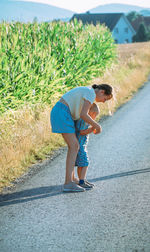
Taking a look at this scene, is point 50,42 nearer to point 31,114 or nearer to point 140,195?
point 31,114

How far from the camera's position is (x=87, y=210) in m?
4.92

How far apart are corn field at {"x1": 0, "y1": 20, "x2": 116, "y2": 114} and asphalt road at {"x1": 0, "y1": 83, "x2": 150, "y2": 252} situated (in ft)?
7.82

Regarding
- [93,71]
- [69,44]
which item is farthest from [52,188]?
[93,71]

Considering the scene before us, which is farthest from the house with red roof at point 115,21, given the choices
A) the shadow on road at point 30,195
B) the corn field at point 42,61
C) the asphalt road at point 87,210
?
the shadow on road at point 30,195

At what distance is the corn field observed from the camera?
9.34m

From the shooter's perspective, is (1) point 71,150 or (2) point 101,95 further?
(1) point 71,150

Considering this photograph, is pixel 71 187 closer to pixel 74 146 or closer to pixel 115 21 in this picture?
pixel 74 146

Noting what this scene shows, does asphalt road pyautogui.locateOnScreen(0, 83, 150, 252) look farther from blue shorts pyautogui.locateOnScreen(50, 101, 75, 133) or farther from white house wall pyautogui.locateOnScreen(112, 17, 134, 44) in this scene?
white house wall pyautogui.locateOnScreen(112, 17, 134, 44)

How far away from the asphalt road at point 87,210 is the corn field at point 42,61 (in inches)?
93.9

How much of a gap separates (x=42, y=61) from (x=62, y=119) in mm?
5567

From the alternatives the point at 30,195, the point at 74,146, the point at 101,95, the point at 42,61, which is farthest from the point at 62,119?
the point at 42,61

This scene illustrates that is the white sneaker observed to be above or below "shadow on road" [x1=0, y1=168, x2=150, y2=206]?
above

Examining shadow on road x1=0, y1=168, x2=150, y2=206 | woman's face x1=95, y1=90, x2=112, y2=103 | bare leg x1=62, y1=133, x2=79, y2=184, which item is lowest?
shadow on road x1=0, y1=168, x2=150, y2=206

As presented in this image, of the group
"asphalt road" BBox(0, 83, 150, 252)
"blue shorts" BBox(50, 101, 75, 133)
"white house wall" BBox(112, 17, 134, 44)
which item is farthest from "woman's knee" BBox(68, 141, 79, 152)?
"white house wall" BBox(112, 17, 134, 44)
